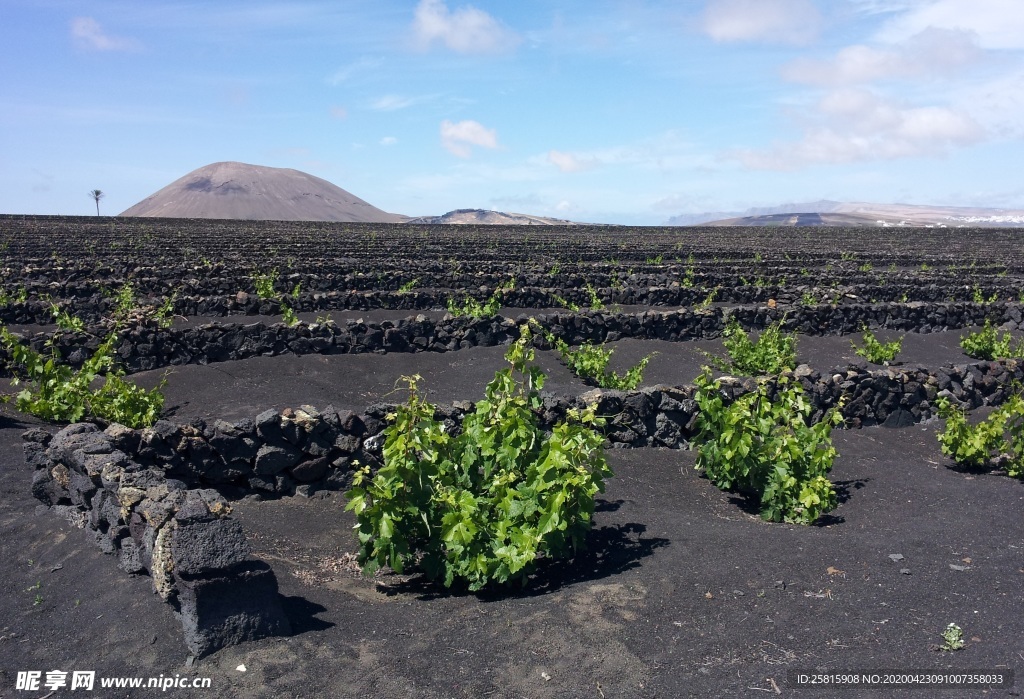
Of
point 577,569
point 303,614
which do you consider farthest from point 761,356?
point 303,614

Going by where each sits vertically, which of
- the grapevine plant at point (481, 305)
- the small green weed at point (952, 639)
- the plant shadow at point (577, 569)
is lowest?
the plant shadow at point (577, 569)

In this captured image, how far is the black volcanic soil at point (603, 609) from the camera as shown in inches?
179

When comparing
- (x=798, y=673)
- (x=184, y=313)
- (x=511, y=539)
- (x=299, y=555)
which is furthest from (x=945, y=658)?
(x=184, y=313)

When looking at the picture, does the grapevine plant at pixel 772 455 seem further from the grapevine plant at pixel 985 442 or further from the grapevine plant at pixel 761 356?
the grapevine plant at pixel 761 356

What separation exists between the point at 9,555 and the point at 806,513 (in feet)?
21.8

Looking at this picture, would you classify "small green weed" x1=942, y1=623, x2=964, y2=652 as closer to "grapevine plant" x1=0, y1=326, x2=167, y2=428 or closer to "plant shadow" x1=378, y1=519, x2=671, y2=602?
"plant shadow" x1=378, y1=519, x2=671, y2=602

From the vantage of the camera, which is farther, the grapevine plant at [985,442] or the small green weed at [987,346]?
the small green weed at [987,346]

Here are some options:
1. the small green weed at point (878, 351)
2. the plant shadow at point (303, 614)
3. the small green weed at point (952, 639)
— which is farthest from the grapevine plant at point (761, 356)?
the plant shadow at point (303, 614)

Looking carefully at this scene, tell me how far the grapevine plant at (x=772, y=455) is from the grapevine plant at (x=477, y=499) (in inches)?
94.9

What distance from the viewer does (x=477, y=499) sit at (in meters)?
5.98

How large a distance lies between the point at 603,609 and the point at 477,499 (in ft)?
3.92

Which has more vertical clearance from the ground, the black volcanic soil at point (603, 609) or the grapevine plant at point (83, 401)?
the grapevine plant at point (83, 401)

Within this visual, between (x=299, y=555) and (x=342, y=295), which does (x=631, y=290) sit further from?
(x=299, y=555)

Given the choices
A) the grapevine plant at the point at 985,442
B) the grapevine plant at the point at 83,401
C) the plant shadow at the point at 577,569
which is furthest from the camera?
the grapevine plant at the point at 83,401
